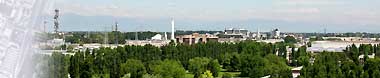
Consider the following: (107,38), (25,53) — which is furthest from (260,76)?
(107,38)

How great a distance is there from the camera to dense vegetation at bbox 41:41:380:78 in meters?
26.4

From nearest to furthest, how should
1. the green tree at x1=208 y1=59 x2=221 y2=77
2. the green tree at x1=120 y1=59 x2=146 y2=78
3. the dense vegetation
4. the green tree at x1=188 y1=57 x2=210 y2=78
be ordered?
1. the green tree at x1=120 y1=59 x2=146 y2=78
2. the dense vegetation
3. the green tree at x1=188 y1=57 x2=210 y2=78
4. the green tree at x1=208 y1=59 x2=221 y2=77

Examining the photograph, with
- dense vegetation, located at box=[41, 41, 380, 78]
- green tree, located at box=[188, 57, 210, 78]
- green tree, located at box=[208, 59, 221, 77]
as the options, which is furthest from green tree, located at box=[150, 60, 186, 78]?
green tree, located at box=[208, 59, 221, 77]

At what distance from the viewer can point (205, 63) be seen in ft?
133

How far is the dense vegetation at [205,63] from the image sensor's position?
1040 inches

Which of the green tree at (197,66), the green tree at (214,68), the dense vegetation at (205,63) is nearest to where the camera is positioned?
the dense vegetation at (205,63)

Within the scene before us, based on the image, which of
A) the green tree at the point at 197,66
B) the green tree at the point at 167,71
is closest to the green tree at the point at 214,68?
the green tree at the point at 197,66

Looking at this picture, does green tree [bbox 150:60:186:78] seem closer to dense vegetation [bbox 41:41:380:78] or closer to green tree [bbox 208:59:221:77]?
dense vegetation [bbox 41:41:380:78]

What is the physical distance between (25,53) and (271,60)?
41078 millimetres

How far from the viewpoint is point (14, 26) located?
179cm

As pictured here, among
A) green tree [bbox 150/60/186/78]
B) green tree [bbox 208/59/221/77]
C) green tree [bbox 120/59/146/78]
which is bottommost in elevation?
green tree [bbox 208/59/221/77]

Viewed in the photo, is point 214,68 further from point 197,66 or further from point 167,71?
point 167,71

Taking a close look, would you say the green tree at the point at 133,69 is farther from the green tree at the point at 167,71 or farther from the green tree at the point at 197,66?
the green tree at the point at 197,66

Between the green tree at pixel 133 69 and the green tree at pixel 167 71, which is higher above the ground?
the green tree at pixel 133 69
